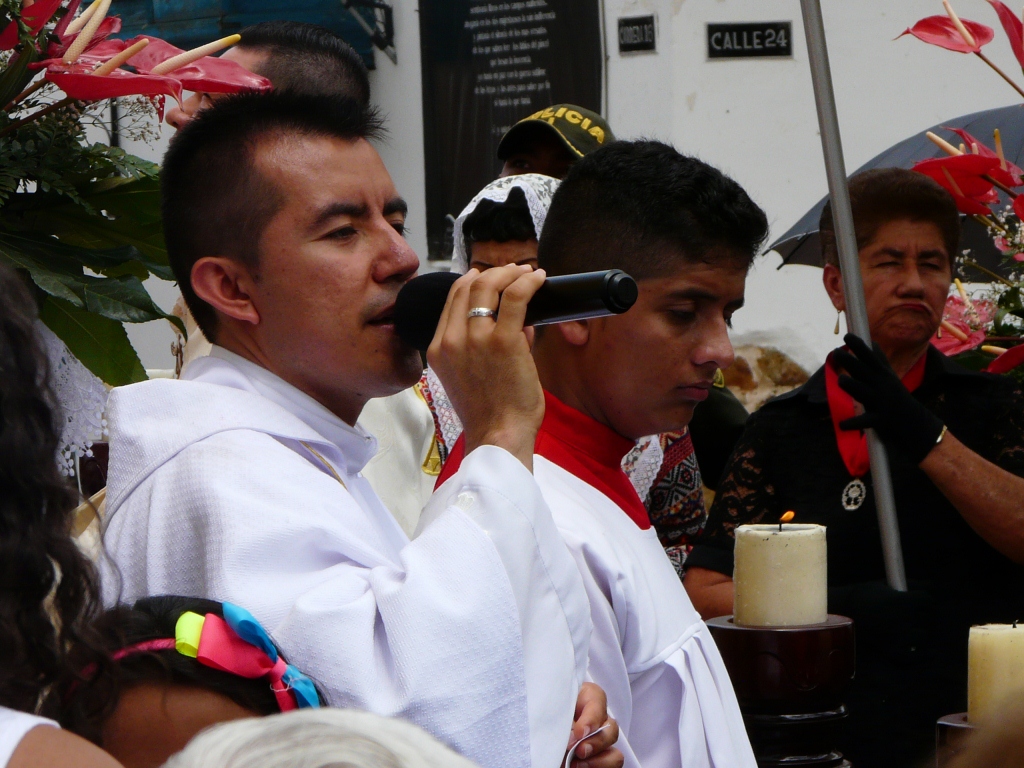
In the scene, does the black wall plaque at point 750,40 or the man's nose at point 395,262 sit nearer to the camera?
the man's nose at point 395,262

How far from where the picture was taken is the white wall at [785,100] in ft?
17.3

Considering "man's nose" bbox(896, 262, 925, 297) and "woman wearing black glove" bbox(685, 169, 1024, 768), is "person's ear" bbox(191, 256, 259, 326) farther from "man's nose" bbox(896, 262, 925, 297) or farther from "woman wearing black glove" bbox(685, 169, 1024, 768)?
"man's nose" bbox(896, 262, 925, 297)

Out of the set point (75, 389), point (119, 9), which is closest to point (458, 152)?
point (119, 9)

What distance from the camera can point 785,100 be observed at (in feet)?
18.2

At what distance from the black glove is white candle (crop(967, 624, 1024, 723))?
2.13ft

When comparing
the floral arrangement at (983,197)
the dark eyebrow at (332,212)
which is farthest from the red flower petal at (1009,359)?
the dark eyebrow at (332,212)

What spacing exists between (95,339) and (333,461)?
622 millimetres

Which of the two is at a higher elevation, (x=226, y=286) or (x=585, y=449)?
(x=226, y=286)

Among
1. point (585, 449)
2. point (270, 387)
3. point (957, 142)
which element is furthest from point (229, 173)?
point (957, 142)

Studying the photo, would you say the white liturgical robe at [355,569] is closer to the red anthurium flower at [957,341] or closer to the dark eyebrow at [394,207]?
the dark eyebrow at [394,207]

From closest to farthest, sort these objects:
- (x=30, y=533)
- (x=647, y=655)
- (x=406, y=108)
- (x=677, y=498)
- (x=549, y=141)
→ (x=30, y=533)
(x=647, y=655)
(x=677, y=498)
(x=549, y=141)
(x=406, y=108)

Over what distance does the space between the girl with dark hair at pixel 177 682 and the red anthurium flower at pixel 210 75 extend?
0.89 m

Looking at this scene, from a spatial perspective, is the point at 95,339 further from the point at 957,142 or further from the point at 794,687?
the point at 957,142

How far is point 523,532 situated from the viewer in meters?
1.32
